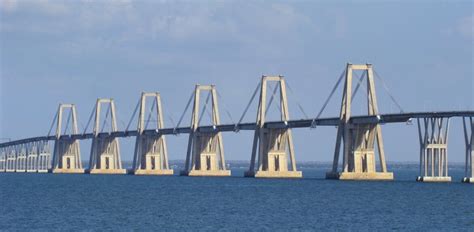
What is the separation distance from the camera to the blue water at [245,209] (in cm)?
5781

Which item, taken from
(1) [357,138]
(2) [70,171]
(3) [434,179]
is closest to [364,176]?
(1) [357,138]

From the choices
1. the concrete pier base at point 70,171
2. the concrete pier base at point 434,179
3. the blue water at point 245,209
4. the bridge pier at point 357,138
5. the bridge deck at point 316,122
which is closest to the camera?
the blue water at point 245,209

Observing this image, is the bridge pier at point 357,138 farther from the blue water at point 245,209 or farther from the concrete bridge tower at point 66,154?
the concrete bridge tower at point 66,154

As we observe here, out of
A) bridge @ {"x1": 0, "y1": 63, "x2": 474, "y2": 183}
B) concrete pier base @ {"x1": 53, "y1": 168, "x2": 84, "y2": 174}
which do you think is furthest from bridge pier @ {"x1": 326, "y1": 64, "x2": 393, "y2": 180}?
concrete pier base @ {"x1": 53, "y1": 168, "x2": 84, "y2": 174}

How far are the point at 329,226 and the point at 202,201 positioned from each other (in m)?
21.3

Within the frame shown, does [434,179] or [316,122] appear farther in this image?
[316,122]

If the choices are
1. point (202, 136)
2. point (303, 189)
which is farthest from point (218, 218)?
point (202, 136)

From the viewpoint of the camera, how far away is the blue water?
57.8 m

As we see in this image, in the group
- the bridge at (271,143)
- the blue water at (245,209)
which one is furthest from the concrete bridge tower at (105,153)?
the blue water at (245,209)

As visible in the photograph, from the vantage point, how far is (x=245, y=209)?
227 ft

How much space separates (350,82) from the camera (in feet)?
368

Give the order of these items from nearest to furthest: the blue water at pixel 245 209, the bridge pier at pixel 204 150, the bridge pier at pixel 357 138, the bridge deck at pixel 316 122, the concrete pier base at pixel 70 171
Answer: the blue water at pixel 245 209
the bridge deck at pixel 316 122
the bridge pier at pixel 357 138
the bridge pier at pixel 204 150
the concrete pier base at pixel 70 171

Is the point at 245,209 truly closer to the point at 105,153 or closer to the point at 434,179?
the point at 434,179

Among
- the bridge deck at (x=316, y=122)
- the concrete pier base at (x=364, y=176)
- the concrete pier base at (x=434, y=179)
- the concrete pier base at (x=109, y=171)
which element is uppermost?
the bridge deck at (x=316, y=122)
